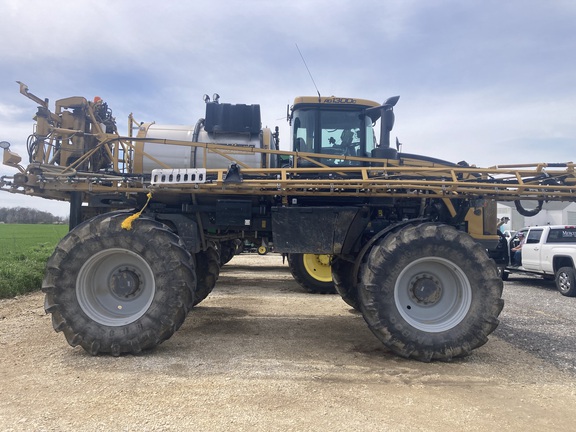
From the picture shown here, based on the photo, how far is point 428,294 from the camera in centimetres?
538

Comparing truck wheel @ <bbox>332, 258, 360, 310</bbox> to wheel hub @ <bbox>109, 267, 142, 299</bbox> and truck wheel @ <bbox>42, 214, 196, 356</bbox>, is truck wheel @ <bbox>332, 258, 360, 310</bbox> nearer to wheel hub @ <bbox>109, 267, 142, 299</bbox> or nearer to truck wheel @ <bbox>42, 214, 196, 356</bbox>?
truck wheel @ <bbox>42, 214, 196, 356</bbox>

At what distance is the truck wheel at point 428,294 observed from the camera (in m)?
5.11

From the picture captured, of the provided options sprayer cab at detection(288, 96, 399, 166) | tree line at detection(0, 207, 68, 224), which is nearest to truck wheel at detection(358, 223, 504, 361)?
sprayer cab at detection(288, 96, 399, 166)

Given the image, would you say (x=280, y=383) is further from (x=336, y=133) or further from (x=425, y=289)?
(x=336, y=133)

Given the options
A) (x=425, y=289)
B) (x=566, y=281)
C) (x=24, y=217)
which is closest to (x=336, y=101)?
(x=425, y=289)

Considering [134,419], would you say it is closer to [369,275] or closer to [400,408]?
[400,408]

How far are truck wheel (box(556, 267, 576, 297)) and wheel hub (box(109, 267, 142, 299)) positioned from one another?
36.4 ft

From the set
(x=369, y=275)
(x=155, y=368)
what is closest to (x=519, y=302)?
(x=369, y=275)

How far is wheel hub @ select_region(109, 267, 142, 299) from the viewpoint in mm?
5422

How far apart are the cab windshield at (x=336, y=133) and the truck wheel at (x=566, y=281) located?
8436mm

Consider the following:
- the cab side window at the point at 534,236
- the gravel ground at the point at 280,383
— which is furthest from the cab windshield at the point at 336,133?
the cab side window at the point at 534,236

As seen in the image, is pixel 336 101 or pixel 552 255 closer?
pixel 336 101

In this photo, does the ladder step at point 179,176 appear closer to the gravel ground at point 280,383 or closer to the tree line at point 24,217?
the gravel ground at point 280,383

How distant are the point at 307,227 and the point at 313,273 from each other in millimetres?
4655
